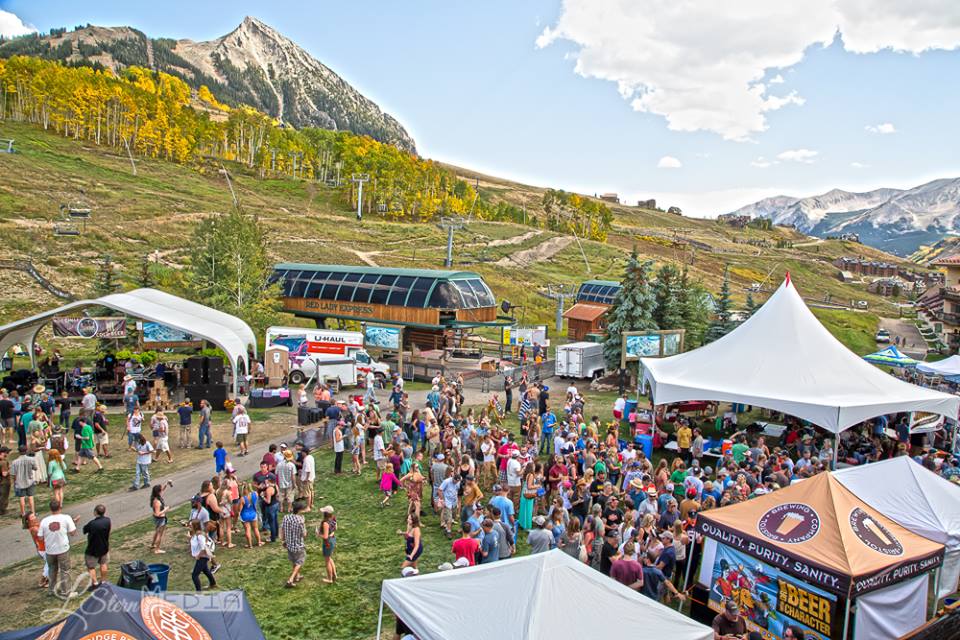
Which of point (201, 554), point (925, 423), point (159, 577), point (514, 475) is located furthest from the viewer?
point (925, 423)

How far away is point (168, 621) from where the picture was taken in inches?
210

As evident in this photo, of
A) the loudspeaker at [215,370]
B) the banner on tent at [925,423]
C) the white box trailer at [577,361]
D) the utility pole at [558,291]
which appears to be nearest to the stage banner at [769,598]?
the banner on tent at [925,423]

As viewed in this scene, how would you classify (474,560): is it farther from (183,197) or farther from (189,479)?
(183,197)

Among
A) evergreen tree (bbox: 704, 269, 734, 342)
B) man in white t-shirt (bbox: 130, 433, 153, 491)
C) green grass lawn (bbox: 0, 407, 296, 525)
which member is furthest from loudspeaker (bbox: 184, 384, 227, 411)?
evergreen tree (bbox: 704, 269, 734, 342)

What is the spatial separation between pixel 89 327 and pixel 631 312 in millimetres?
23396

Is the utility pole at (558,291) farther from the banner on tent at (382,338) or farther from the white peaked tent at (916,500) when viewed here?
the white peaked tent at (916,500)

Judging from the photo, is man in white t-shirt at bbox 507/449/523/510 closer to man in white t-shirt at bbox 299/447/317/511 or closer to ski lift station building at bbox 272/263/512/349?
man in white t-shirt at bbox 299/447/317/511

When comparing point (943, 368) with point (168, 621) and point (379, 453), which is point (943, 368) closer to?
point (379, 453)

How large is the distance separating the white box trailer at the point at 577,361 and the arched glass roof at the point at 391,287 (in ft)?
16.6

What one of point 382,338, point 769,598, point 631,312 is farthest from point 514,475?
point 631,312

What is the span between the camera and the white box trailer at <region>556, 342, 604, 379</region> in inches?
1202

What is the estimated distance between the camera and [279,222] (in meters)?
74.1

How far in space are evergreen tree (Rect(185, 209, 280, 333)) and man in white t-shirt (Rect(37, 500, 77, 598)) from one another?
73.3 feet

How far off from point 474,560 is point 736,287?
291 feet
